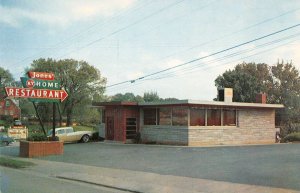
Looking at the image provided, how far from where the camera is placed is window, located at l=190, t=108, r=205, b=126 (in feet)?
100.0

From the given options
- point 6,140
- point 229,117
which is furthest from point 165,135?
point 6,140

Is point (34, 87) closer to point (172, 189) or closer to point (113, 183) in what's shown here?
point (113, 183)

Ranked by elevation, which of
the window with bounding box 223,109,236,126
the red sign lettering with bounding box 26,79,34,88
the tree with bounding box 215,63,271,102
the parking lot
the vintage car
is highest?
the tree with bounding box 215,63,271,102

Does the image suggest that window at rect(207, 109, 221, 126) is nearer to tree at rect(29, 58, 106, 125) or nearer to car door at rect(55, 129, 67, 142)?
car door at rect(55, 129, 67, 142)

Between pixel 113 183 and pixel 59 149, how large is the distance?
1197cm

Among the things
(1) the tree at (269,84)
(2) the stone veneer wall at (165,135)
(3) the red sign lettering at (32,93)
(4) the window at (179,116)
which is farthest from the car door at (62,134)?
(1) the tree at (269,84)

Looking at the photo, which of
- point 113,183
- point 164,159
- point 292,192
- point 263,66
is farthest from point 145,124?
point 263,66

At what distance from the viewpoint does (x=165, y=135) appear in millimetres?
31562

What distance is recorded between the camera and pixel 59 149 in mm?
25672

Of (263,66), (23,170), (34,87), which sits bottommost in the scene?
(23,170)

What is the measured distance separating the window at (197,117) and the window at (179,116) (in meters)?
0.44

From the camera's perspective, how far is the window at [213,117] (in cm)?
3140

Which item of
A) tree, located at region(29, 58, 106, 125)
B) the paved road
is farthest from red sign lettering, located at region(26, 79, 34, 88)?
tree, located at region(29, 58, 106, 125)

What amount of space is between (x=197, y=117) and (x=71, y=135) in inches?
Result: 465
